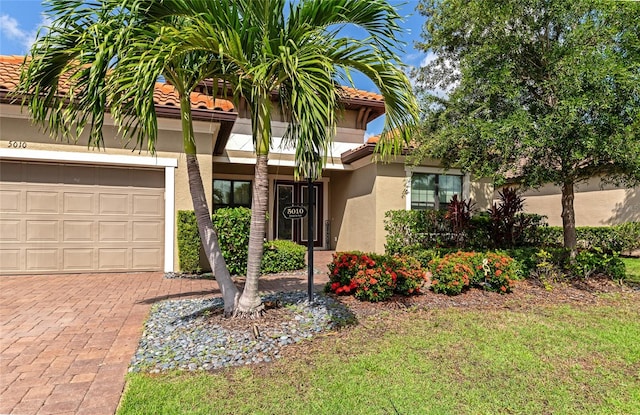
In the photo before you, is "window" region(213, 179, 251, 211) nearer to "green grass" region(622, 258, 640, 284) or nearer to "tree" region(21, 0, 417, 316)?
"tree" region(21, 0, 417, 316)

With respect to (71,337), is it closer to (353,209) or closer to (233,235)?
(233,235)

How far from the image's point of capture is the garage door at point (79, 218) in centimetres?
827

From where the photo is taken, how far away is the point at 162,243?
9.22 m

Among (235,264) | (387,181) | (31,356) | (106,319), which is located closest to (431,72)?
(387,181)

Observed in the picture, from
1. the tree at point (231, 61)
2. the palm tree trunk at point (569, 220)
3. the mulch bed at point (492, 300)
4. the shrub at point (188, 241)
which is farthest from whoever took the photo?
the shrub at point (188, 241)

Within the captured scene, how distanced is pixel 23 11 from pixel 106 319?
5.52 m

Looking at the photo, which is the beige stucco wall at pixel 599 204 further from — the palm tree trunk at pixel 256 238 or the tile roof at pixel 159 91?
the palm tree trunk at pixel 256 238

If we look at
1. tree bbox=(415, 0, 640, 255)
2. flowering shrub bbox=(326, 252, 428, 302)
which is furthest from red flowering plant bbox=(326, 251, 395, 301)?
tree bbox=(415, 0, 640, 255)

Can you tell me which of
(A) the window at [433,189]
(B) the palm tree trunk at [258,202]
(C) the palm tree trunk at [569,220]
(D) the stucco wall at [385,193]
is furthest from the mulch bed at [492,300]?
(A) the window at [433,189]

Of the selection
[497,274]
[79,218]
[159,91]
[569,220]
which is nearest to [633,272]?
[569,220]

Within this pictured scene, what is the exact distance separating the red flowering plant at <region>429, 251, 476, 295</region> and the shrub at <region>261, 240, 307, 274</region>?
146 inches

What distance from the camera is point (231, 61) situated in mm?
4531

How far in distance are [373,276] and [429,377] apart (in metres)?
2.43

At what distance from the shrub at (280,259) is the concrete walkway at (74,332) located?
2.35 ft
